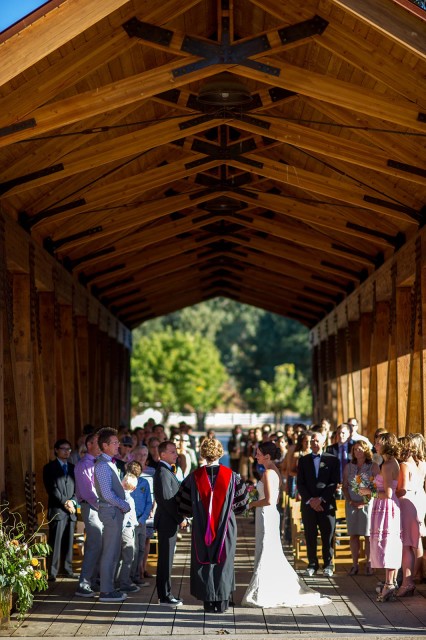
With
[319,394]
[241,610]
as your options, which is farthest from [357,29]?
[319,394]

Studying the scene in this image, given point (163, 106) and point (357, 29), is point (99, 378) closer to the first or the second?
point (163, 106)

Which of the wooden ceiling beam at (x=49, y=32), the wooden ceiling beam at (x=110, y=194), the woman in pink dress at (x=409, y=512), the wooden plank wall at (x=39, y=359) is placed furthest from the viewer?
the wooden ceiling beam at (x=110, y=194)

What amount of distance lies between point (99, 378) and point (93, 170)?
9213 millimetres

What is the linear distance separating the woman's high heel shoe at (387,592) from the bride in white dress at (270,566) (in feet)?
1.65

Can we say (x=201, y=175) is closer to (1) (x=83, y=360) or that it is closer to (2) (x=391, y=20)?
(1) (x=83, y=360)

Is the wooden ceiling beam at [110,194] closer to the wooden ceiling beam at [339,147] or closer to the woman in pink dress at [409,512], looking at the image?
the wooden ceiling beam at [339,147]

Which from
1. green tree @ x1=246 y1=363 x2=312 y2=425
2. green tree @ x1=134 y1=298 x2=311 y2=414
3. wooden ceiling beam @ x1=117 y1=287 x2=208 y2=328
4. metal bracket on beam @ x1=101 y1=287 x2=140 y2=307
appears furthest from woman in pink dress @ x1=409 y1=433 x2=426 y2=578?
green tree @ x1=134 y1=298 x2=311 y2=414

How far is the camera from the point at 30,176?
39.7ft

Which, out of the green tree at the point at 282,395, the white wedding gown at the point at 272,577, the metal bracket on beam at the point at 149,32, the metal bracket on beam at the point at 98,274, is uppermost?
the metal bracket on beam at the point at 149,32

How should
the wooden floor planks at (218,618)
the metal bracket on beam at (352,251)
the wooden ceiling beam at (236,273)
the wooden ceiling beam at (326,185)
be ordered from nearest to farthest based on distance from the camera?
the wooden floor planks at (218,618) → the wooden ceiling beam at (326,185) → the metal bracket on beam at (352,251) → the wooden ceiling beam at (236,273)

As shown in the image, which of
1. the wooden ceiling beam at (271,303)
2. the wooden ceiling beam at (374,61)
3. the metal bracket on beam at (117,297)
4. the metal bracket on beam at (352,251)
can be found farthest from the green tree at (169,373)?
the wooden ceiling beam at (374,61)

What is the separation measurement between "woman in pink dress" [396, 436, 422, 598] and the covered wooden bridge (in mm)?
2637

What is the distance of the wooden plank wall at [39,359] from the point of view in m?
12.4

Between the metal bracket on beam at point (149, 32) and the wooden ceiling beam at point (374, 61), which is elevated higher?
the metal bracket on beam at point (149, 32)
